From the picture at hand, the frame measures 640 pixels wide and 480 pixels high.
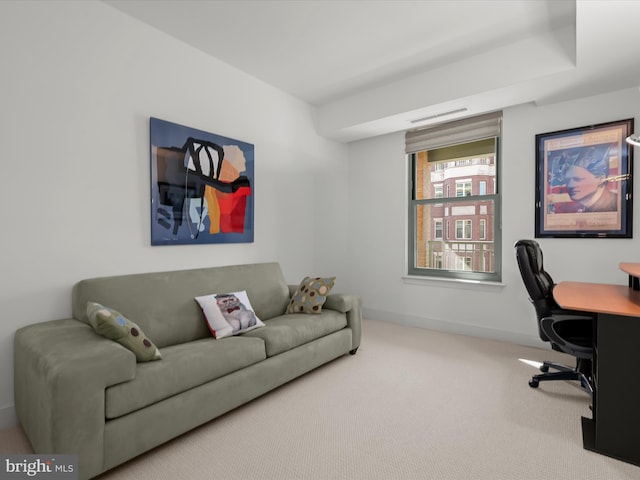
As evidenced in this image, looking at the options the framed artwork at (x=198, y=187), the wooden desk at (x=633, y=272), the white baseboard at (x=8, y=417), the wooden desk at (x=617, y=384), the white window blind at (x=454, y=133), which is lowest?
the white baseboard at (x=8, y=417)

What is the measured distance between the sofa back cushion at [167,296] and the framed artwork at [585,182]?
2972 millimetres

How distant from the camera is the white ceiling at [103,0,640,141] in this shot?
101 inches

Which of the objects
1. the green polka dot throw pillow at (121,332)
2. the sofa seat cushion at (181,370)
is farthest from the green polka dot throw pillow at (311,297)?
the green polka dot throw pillow at (121,332)

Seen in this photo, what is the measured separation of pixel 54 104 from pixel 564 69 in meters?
3.81

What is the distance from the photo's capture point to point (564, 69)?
2826 mm

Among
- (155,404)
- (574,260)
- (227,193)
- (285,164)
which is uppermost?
(285,164)

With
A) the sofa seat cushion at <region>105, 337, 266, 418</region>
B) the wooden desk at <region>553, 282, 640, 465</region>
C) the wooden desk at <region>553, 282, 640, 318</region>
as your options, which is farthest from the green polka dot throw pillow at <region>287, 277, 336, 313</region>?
the wooden desk at <region>553, 282, 640, 465</region>

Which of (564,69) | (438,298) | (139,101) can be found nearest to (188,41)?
(139,101)

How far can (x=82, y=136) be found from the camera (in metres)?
2.48

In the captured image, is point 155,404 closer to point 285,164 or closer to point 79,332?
point 79,332

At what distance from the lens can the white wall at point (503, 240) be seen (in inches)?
130

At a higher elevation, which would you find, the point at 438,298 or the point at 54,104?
the point at 54,104

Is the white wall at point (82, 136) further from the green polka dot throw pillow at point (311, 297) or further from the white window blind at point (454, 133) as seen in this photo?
the white window blind at point (454, 133)

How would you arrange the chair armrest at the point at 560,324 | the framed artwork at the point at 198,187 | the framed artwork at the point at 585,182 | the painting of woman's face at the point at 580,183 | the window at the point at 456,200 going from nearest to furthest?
the chair armrest at the point at 560,324 < the framed artwork at the point at 198,187 < the framed artwork at the point at 585,182 < the painting of woman's face at the point at 580,183 < the window at the point at 456,200
